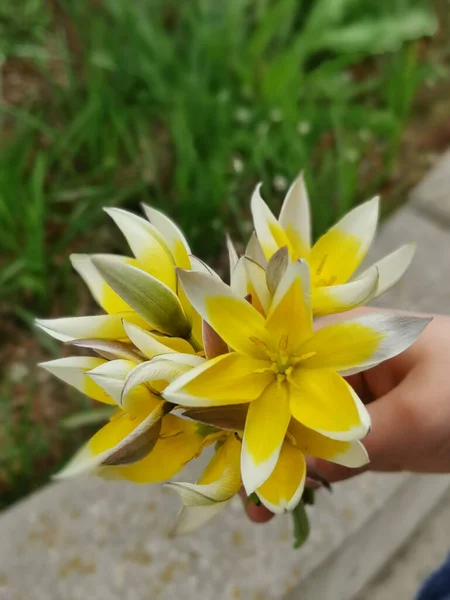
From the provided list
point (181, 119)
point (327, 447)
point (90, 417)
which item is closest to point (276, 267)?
point (327, 447)

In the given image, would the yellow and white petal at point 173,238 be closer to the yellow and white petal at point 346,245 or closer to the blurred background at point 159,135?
the yellow and white petal at point 346,245

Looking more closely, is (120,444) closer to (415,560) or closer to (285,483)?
(285,483)

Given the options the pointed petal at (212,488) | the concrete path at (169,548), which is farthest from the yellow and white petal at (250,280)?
the concrete path at (169,548)

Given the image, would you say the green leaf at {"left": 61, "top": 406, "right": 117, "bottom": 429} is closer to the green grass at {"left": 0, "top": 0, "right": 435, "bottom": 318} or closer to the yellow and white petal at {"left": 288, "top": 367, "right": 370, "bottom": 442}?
the green grass at {"left": 0, "top": 0, "right": 435, "bottom": 318}

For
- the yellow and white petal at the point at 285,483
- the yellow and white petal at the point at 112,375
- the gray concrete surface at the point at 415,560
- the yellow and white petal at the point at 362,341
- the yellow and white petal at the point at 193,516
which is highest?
the yellow and white petal at the point at 112,375

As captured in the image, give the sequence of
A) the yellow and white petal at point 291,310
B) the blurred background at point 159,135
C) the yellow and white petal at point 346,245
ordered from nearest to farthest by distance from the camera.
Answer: the yellow and white petal at point 291,310
the yellow and white petal at point 346,245
the blurred background at point 159,135

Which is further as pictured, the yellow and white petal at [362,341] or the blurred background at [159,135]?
the blurred background at [159,135]

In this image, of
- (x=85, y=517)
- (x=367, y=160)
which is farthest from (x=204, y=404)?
(x=367, y=160)

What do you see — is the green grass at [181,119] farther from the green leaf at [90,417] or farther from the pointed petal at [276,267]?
the pointed petal at [276,267]

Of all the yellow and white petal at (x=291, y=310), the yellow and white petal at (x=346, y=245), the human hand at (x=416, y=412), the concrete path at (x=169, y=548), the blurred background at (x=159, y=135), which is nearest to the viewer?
the yellow and white petal at (x=291, y=310)

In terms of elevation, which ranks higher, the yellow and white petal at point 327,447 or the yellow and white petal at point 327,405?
the yellow and white petal at point 327,405

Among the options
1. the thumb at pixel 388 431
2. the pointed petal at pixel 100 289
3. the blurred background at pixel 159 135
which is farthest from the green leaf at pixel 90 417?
the pointed petal at pixel 100 289

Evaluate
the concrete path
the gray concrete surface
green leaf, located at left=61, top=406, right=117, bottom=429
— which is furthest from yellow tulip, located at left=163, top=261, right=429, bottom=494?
the gray concrete surface
